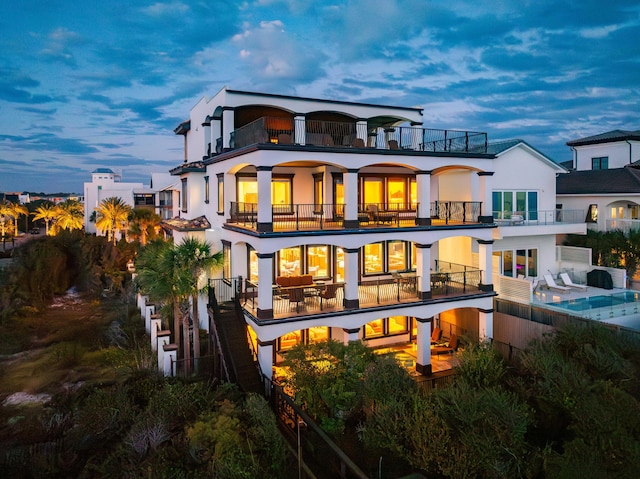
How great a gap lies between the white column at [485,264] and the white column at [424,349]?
3.78 metres

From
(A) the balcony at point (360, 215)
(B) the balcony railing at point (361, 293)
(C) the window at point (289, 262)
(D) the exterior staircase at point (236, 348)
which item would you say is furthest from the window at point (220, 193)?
(D) the exterior staircase at point (236, 348)

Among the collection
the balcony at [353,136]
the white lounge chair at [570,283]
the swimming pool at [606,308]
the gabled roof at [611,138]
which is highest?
the gabled roof at [611,138]

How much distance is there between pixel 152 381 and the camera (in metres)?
14.9

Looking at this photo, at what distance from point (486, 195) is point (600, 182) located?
13.9 meters

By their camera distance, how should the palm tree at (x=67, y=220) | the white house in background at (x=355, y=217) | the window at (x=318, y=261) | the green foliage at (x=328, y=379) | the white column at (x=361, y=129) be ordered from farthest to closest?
1. the palm tree at (x=67, y=220)
2. the white column at (x=361, y=129)
3. the window at (x=318, y=261)
4. the white house in background at (x=355, y=217)
5. the green foliage at (x=328, y=379)

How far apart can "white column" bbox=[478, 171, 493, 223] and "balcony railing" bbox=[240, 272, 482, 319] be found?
264 centimetres

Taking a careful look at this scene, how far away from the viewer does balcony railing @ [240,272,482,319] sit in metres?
17.7

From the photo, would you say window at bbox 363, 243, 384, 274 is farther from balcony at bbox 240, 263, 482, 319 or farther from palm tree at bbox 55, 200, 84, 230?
palm tree at bbox 55, 200, 84, 230

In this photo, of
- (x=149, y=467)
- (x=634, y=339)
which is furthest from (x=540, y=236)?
(x=149, y=467)

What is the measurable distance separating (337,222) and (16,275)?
88.8 ft

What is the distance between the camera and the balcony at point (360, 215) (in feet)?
64.0

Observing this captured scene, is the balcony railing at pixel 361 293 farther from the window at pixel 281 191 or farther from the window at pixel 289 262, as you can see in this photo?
the window at pixel 281 191

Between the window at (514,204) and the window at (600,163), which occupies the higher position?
the window at (600,163)

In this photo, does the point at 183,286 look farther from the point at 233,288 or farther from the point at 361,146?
the point at 361,146
